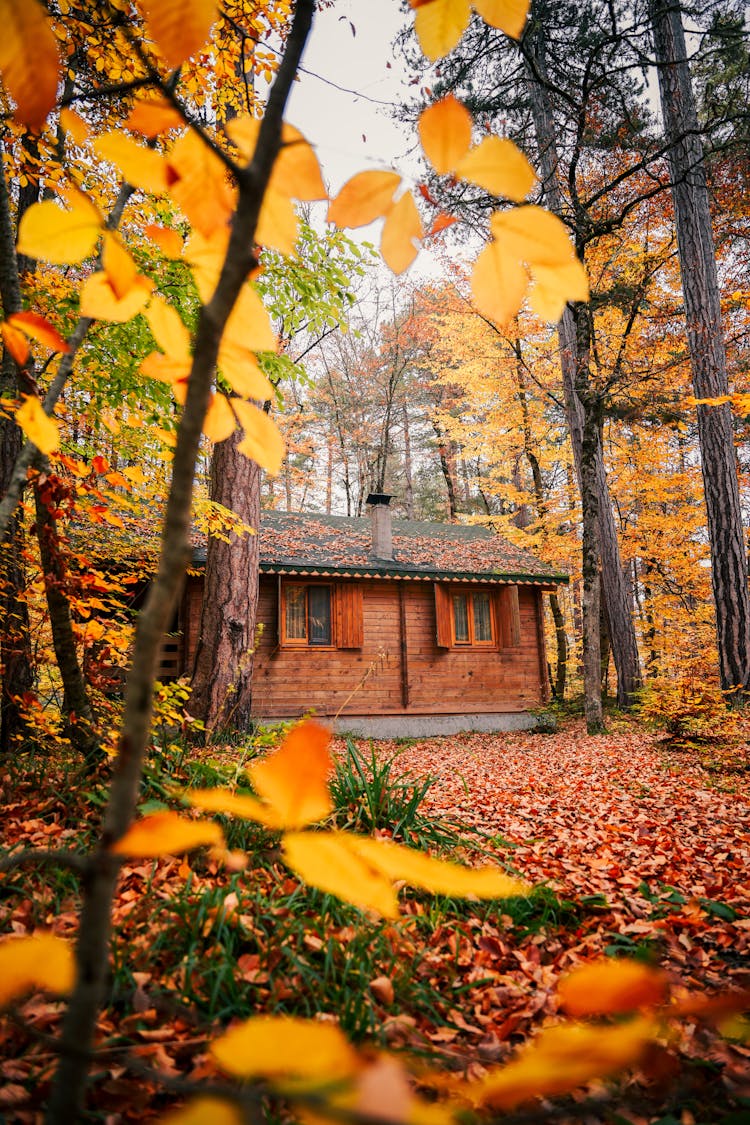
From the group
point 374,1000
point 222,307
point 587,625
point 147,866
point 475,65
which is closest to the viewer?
point 222,307

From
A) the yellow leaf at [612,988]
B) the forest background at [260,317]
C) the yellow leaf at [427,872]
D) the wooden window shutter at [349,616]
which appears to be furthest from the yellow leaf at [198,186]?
the wooden window shutter at [349,616]

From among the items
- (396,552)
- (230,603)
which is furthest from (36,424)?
(396,552)

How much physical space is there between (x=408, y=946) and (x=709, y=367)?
9015mm

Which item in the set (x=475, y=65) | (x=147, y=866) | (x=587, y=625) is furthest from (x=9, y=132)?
(x=475, y=65)

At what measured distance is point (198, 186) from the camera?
0.65m

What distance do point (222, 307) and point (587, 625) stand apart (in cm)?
959

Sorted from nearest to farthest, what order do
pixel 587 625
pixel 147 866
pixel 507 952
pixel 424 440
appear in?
pixel 507 952 → pixel 147 866 → pixel 587 625 → pixel 424 440

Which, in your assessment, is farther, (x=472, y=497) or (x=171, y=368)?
(x=472, y=497)

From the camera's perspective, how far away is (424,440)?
24672mm

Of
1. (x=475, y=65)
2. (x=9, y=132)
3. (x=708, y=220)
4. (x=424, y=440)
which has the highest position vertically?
(x=475, y=65)

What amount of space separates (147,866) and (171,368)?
2.47 m

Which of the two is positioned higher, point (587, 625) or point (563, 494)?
point (563, 494)

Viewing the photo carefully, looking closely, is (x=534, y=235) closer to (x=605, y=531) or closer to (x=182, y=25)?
(x=182, y=25)

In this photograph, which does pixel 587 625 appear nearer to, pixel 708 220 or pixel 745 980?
pixel 708 220
